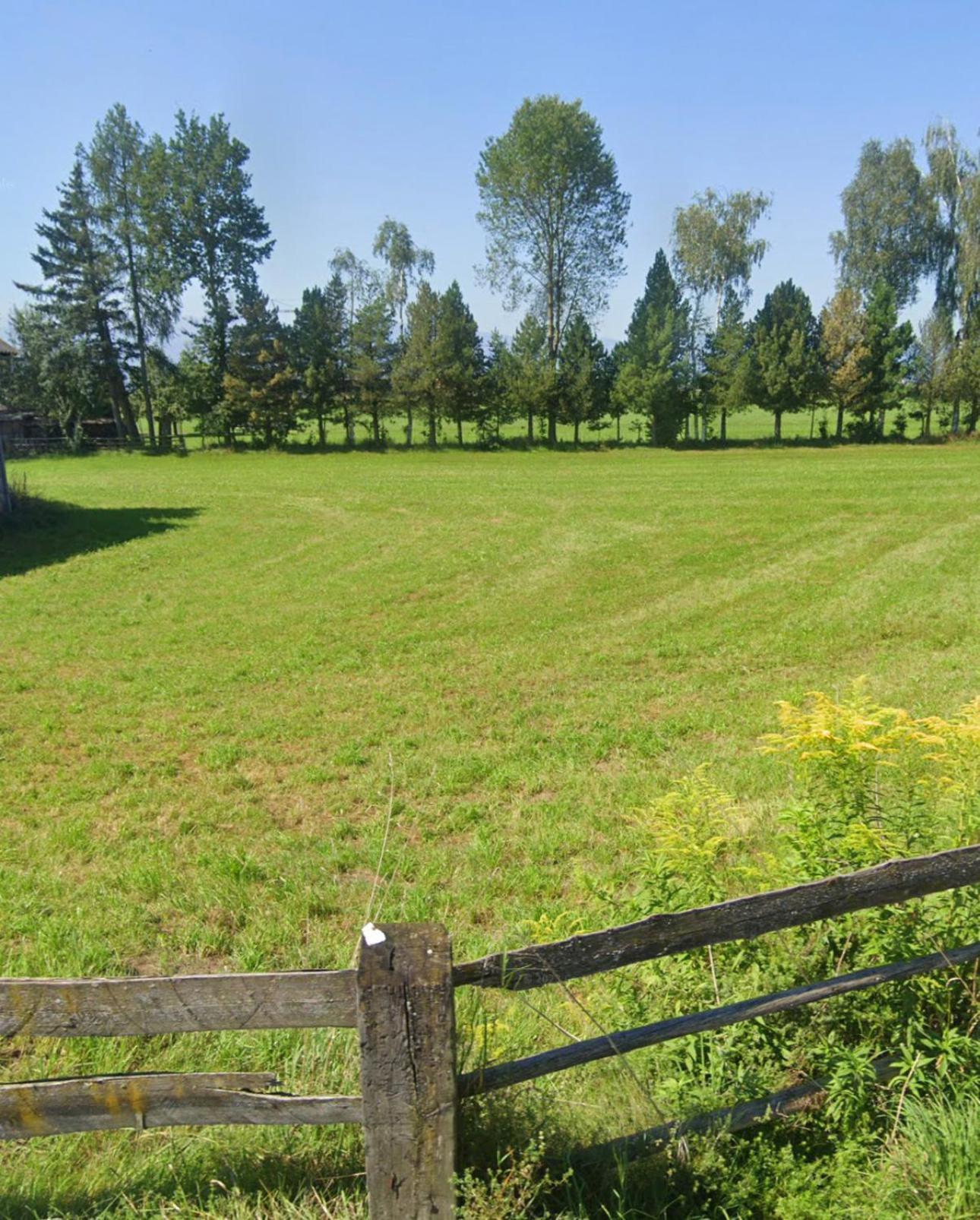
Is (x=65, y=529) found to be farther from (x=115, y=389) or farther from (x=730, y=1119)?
(x=115, y=389)

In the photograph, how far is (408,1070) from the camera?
2.26 metres

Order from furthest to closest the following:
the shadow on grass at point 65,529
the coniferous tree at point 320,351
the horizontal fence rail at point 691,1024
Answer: the coniferous tree at point 320,351 < the shadow on grass at point 65,529 < the horizontal fence rail at point 691,1024

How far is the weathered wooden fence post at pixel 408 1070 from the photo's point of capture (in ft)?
7.21

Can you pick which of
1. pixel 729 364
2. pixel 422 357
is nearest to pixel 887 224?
pixel 729 364

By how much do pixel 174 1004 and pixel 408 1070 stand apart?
689mm

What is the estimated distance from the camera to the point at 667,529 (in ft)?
67.0

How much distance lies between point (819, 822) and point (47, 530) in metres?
21.4

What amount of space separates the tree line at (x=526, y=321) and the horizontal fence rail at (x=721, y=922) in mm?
44819

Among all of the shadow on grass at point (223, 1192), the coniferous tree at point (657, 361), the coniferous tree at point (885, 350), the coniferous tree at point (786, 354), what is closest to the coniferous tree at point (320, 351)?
the coniferous tree at point (657, 361)

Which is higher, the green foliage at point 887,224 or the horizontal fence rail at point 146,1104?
the green foliage at point 887,224

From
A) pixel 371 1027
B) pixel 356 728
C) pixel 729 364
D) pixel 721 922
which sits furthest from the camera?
pixel 729 364

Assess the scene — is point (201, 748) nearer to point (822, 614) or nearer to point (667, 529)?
point (822, 614)

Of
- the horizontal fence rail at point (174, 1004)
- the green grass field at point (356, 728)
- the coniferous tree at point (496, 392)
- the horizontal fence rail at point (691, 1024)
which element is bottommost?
the green grass field at point (356, 728)

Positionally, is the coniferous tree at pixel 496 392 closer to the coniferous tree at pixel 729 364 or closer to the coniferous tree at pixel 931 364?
the coniferous tree at pixel 729 364
